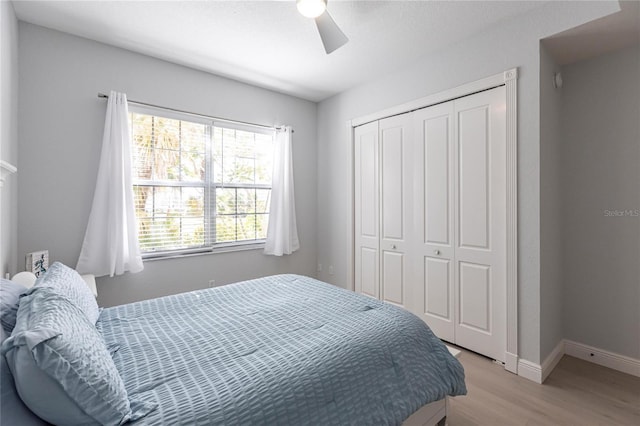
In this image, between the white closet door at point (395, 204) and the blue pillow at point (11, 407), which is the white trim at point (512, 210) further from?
the blue pillow at point (11, 407)

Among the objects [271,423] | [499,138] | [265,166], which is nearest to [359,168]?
[265,166]

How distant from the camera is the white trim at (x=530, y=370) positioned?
2.18 metres

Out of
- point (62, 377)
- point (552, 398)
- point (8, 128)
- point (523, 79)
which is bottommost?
point (552, 398)

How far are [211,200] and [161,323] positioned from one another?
1.88 m

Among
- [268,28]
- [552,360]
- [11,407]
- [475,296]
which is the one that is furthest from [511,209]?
[11,407]

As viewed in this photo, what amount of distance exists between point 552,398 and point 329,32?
9.55ft

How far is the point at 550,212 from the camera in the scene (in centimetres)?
238

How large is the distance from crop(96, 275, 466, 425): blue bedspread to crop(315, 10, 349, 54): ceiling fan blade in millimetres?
1799

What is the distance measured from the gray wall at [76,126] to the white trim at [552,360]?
3110mm

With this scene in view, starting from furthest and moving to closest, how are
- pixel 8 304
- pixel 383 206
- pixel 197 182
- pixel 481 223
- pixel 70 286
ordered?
pixel 383 206
pixel 197 182
pixel 481 223
pixel 70 286
pixel 8 304

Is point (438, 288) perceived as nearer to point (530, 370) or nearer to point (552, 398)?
point (530, 370)

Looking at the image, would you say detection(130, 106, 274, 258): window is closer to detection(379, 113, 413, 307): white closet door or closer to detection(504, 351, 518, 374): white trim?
detection(379, 113, 413, 307): white closet door

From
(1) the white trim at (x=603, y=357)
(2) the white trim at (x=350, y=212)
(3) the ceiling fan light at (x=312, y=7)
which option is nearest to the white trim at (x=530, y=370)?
(1) the white trim at (x=603, y=357)

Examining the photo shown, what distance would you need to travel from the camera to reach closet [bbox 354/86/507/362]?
2.46 m
